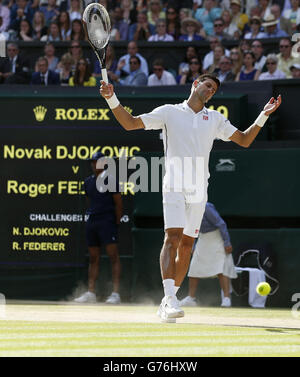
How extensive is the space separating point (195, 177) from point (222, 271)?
185 inches

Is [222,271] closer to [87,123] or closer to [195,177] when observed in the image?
[87,123]

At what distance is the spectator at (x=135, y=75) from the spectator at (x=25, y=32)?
3084 mm

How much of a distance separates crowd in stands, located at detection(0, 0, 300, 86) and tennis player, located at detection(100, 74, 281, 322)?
21.6ft

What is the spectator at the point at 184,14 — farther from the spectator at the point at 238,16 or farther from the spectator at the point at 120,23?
the spectator at the point at 120,23

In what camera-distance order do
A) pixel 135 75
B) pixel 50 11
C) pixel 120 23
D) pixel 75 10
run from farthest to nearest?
pixel 50 11 → pixel 75 10 → pixel 120 23 → pixel 135 75

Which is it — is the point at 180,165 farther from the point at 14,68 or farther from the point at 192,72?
the point at 14,68

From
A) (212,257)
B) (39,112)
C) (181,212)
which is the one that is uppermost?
(39,112)

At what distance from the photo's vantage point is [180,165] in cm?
794

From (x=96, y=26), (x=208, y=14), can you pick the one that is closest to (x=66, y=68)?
(x=208, y=14)

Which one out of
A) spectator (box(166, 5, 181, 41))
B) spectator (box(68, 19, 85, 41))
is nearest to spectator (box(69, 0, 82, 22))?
spectator (box(68, 19, 85, 41))

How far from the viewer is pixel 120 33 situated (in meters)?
17.5

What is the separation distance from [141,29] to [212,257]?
602cm

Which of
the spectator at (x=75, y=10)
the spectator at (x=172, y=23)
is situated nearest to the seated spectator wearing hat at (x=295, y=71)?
the spectator at (x=172, y=23)

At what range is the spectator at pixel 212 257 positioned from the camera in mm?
12414
